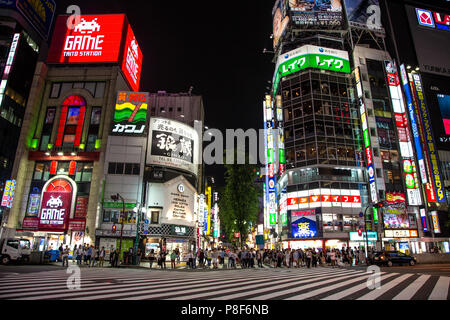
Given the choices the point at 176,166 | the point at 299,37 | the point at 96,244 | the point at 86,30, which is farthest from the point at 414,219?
the point at 86,30

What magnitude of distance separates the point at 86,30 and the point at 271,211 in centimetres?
4084

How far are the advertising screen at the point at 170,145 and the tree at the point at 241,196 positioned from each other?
7.23 m

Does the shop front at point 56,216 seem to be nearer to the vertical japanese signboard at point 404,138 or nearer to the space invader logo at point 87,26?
the space invader logo at point 87,26

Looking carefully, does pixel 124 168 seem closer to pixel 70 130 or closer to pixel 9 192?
pixel 70 130

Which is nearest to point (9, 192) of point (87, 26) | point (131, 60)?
point (131, 60)

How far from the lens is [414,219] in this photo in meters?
38.8

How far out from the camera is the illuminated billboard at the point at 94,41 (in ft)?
122

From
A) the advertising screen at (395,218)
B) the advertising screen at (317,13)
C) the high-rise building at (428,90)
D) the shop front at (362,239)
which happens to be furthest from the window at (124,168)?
the advertising screen at (317,13)

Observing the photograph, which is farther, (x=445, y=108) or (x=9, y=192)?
(x=445, y=108)

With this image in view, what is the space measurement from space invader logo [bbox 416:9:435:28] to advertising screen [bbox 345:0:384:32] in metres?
9.21

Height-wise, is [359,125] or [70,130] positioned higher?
[359,125]

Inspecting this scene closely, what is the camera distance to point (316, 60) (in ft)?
161

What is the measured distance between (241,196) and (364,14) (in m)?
44.1

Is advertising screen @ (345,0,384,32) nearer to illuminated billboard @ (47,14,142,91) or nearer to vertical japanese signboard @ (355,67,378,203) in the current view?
vertical japanese signboard @ (355,67,378,203)
